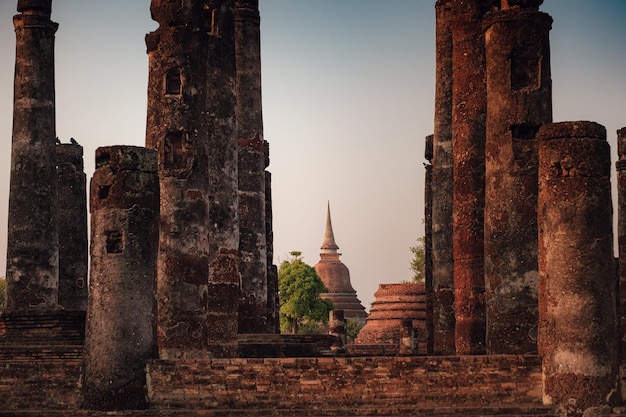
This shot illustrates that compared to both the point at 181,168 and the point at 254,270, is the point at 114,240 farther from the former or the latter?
the point at 254,270

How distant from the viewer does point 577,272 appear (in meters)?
14.1

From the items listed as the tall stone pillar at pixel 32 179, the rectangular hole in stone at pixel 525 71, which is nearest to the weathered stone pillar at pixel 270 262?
the tall stone pillar at pixel 32 179

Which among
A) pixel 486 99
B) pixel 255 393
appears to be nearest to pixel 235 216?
pixel 486 99

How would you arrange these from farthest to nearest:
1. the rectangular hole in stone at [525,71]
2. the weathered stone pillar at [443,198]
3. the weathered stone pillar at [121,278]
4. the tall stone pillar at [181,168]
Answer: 1. the weathered stone pillar at [443,198]
2. the tall stone pillar at [181,168]
3. the rectangular hole in stone at [525,71]
4. the weathered stone pillar at [121,278]

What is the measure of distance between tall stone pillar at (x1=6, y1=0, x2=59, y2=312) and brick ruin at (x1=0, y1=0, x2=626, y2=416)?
0.03m

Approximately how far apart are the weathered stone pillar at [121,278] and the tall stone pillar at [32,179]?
7.24 m

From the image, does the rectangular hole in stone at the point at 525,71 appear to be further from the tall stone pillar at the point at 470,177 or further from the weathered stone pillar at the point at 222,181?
the weathered stone pillar at the point at 222,181

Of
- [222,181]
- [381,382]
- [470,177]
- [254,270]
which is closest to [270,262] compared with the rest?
[254,270]

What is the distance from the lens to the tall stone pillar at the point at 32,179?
22.0 metres

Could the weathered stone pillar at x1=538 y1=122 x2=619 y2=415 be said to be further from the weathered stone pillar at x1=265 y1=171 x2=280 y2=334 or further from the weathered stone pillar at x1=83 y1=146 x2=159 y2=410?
the weathered stone pillar at x1=265 y1=171 x2=280 y2=334

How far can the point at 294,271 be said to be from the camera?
59250 mm

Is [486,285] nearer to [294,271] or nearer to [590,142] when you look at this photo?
[590,142]

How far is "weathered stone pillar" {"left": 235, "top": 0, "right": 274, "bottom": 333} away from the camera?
2352cm

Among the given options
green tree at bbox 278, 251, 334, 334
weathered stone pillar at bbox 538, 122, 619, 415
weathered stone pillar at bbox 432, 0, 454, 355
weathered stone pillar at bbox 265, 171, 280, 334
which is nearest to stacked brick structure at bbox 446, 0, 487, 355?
weathered stone pillar at bbox 432, 0, 454, 355
